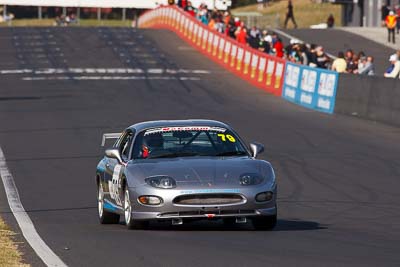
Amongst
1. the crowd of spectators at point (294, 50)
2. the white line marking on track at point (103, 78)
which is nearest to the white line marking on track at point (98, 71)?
the white line marking on track at point (103, 78)

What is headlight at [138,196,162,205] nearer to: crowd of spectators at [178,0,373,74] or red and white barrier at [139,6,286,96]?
crowd of spectators at [178,0,373,74]

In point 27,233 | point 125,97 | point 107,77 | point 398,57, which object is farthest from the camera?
point 107,77

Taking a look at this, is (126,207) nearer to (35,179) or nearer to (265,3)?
(35,179)

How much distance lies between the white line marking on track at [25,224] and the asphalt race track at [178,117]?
10 cm

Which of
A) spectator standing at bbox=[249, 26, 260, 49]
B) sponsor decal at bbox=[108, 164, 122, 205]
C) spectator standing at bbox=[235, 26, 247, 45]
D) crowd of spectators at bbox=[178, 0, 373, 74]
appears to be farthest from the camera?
spectator standing at bbox=[235, 26, 247, 45]

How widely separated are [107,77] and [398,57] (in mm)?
16155

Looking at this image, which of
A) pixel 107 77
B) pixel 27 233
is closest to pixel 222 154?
pixel 27 233

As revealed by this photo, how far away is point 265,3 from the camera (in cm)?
10525

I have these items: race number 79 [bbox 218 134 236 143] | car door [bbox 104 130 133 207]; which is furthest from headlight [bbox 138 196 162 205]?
race number 79 [bbox 218 134 236 143]

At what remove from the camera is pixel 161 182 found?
11969 mm

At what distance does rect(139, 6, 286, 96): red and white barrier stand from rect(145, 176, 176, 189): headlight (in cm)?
2604

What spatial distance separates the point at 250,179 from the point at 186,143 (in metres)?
1.13

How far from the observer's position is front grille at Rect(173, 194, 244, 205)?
38.8ft

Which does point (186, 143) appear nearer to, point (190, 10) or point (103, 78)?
point (103, 78)
